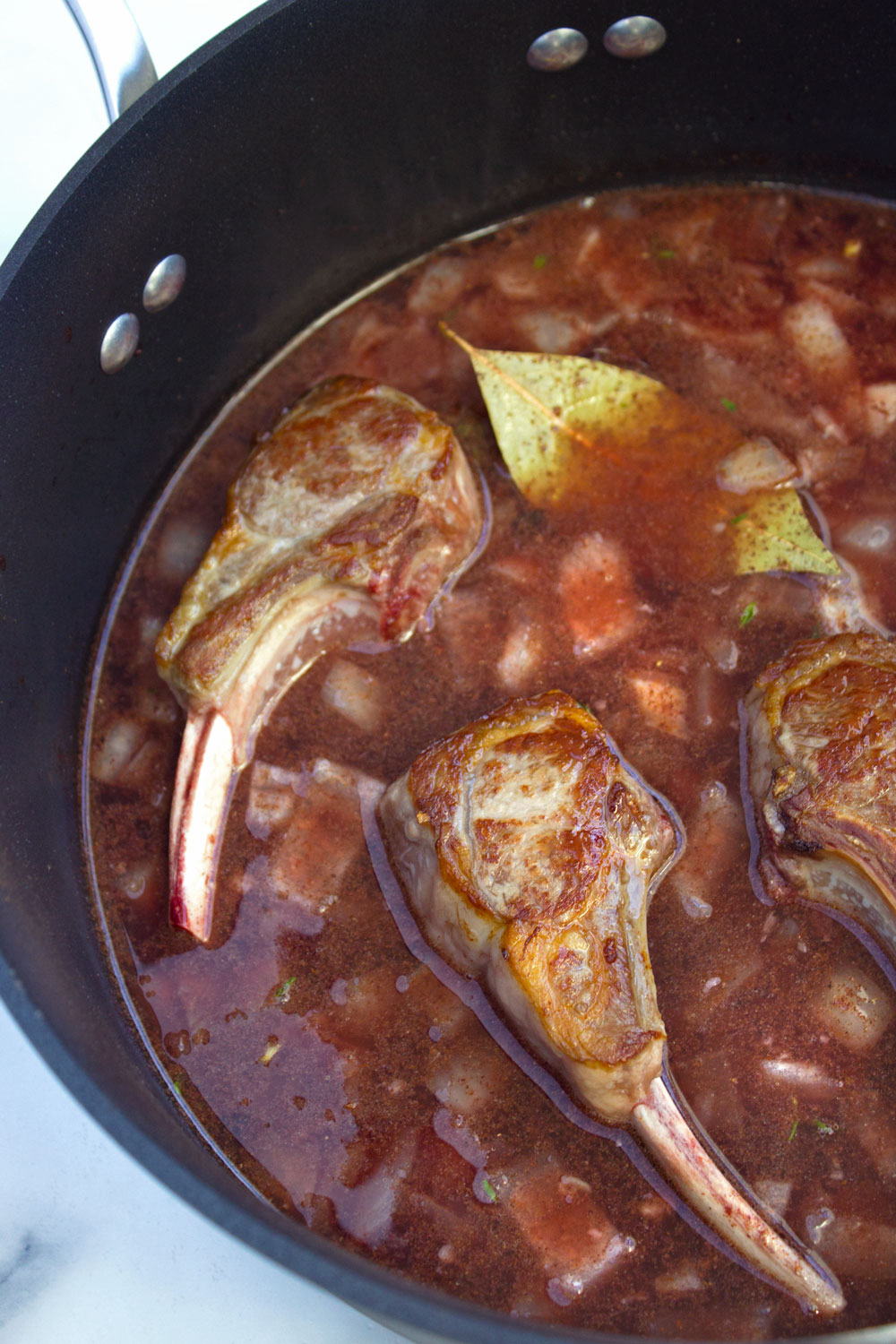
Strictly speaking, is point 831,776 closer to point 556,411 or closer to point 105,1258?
point 556,411

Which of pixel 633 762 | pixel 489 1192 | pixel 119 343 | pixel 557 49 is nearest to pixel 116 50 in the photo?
pixel 119 343

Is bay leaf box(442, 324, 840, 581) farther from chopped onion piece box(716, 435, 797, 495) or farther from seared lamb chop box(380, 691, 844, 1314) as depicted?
seared lamb chop box(380, 691, 844, 1314)

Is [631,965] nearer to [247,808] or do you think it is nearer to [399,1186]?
[399,1186]

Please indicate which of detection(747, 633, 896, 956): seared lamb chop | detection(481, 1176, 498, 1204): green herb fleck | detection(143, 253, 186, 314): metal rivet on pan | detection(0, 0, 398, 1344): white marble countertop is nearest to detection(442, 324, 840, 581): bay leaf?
detection(747, 633, 896, 956): seared lamb chop

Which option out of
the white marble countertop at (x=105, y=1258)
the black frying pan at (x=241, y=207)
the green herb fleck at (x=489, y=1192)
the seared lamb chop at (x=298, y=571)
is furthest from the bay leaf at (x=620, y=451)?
the white marble countertop at (x=105, y=1258)

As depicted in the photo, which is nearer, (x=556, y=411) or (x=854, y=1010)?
(x=854, y=1010)

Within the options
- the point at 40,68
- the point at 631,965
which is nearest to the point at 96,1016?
the point at 631,965
